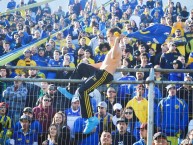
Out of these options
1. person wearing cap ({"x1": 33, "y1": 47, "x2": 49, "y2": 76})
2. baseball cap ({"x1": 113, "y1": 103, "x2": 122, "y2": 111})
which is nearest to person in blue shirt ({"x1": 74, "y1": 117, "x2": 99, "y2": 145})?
baseball cap ({"x1": 113, "y1": 103, "x2": 122, "y2": 111})

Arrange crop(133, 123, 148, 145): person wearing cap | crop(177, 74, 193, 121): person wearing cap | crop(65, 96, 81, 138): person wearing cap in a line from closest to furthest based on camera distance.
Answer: crop(133, 123, 148, 145): person wearing cap < crop(177, 74, 193, 121): person wearing cap < crop(65, 96, 81, 138): person wearing cap

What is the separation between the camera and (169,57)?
39.9 feet

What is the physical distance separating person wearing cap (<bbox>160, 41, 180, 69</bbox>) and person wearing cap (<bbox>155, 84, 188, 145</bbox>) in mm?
3115

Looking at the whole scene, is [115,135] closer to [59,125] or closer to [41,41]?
[59,125]

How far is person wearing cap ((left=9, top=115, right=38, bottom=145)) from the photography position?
29.2ft

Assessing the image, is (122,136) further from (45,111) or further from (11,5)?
(11,5)

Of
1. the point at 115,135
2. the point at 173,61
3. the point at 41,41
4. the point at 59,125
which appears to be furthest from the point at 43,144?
the point at 41,41

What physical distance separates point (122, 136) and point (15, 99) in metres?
2.23

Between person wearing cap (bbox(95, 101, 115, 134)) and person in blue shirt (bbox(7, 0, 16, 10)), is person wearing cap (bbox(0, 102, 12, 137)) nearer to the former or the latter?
person wearing cap (bbox(95, 101, 115, 134))

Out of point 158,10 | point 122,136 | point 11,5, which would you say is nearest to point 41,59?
point 122,136

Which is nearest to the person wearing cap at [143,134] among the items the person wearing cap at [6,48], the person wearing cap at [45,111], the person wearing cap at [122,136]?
the person wearing cap at [122,136]

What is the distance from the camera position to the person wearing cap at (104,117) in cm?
887

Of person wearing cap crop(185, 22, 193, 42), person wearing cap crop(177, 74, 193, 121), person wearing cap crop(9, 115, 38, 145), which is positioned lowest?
person wearing cap crop(9, 115, 38, 145)

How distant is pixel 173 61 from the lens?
11.7 metres
